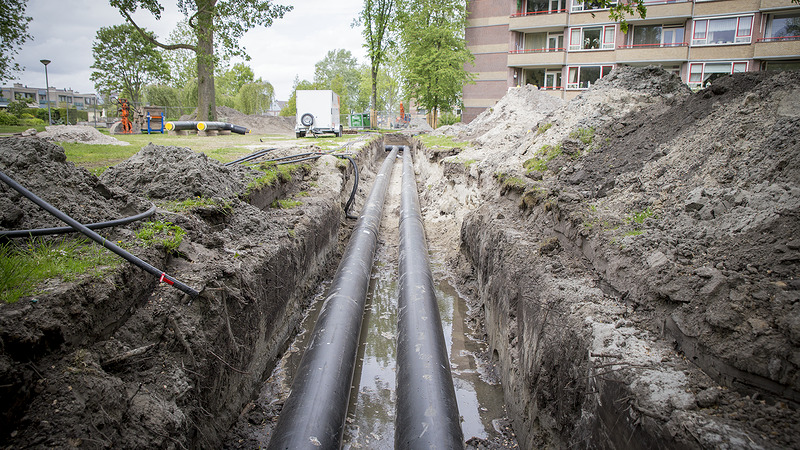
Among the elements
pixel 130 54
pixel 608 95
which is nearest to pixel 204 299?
pixel 608 95

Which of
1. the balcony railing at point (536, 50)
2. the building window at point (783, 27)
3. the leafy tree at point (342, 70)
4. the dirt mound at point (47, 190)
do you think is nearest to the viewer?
the dirt mound at point (47, 190)

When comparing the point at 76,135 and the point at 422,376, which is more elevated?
the point at 76,135

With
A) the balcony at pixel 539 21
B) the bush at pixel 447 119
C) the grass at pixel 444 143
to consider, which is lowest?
the grass at pixel 444 143

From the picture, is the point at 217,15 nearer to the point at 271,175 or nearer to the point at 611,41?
the point at 271,175

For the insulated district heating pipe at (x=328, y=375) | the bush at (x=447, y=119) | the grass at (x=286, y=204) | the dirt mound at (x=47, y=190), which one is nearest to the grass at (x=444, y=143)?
the grass at (x=286, y=204)

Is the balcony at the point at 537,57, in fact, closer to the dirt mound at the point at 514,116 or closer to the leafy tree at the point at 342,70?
the dirt mound at the point at 514,116

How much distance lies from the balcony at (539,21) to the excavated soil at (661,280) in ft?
91.4

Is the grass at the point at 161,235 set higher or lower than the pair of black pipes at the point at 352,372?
higher

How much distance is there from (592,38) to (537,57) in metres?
3.76

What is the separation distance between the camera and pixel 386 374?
15.5ft

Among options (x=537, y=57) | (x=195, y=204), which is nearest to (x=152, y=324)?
(x=195, y=204)

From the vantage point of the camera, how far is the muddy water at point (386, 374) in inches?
152

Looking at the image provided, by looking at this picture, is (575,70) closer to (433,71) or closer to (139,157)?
(433,71)

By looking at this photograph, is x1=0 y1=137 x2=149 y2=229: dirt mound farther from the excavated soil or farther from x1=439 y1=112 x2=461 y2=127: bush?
x1=439 y1=112 x2=461 y2=127: bush
